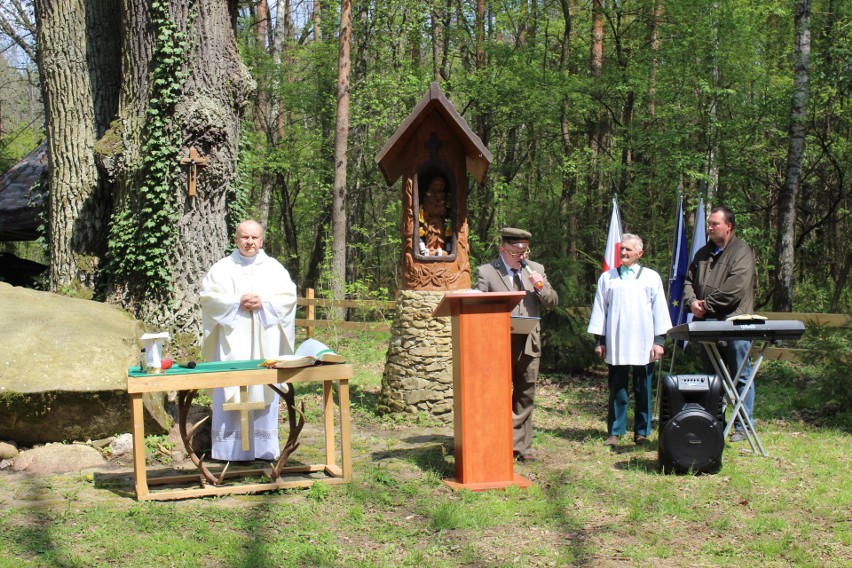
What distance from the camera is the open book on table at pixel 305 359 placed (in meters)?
5.83

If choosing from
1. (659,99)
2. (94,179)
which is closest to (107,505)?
(94,179)

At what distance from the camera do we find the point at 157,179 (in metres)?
9.60

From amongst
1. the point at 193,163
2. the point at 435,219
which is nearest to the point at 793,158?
the point at 435,219

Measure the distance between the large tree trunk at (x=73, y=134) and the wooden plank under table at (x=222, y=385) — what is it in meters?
4.84

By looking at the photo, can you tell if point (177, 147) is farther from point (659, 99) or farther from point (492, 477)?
point (659, 99)

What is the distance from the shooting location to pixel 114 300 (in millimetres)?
9914

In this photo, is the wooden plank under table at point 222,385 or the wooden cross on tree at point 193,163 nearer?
the wooden plank under table at point 222,385

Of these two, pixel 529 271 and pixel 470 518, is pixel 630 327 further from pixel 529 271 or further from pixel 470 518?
pixel 470 518

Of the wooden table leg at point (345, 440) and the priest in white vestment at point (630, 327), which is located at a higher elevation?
the priest in white vestment at point (630, 327)

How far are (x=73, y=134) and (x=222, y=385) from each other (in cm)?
590

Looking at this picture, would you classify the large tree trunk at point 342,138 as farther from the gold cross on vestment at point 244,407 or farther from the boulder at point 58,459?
the gold cross on vestment at point 244,407

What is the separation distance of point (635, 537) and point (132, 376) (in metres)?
3.38

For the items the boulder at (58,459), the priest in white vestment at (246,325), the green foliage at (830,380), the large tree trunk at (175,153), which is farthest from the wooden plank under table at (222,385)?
the green foliage at (830,380)

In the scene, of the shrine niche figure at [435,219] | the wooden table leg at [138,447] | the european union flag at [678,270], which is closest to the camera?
the wooden table leg at [138,447]
